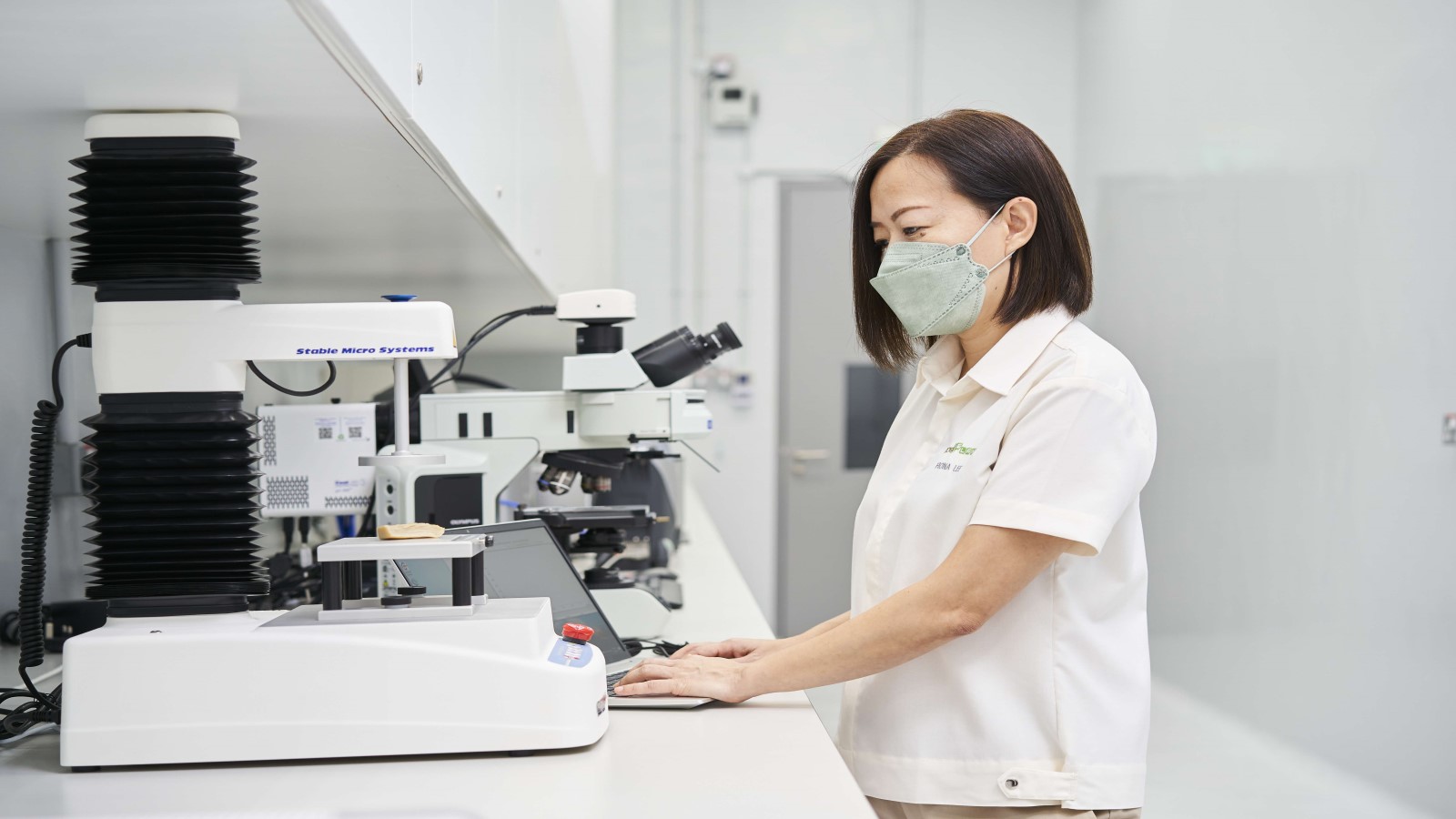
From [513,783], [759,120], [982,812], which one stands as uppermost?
[759,120]

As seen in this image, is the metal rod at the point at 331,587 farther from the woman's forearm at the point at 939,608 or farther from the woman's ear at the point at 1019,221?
the woman's ear at the point at 1019,221

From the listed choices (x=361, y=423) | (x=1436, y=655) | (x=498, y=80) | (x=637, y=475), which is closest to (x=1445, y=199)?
(x=1436, y=655)

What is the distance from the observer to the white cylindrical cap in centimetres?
83

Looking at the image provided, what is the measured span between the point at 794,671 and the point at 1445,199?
2428mm

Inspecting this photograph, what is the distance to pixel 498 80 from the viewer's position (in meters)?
1.31

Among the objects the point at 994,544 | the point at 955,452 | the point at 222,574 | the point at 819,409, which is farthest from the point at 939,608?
the point at 819,409

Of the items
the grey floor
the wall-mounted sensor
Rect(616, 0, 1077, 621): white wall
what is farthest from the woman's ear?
the wall-mounted sensor

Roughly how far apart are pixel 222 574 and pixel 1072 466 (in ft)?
2.80

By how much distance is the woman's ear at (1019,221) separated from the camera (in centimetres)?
116

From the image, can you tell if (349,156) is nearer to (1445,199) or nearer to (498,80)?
(498,80)

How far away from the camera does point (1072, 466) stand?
102 centimetres

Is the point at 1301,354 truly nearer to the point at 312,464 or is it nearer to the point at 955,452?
the point at 955,452

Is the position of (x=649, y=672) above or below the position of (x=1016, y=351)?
below

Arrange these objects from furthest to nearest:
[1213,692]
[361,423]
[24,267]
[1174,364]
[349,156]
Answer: [1174,364], [1213,692], [361,423], [24,267], [349,156]
